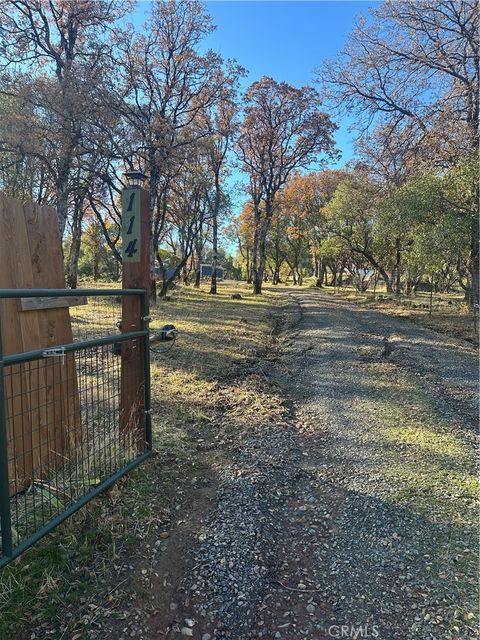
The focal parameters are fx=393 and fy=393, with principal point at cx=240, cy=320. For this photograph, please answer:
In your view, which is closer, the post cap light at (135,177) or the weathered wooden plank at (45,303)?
the weathered wooden plank at (45,303)

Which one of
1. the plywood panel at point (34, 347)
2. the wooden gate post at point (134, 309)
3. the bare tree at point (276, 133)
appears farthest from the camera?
the bare tree at point (276, 133)

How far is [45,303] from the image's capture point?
9.13 ft

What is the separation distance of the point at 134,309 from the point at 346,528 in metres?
2.14

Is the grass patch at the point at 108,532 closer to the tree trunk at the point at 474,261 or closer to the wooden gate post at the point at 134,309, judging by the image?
the wooden gate post at the point at 134,309

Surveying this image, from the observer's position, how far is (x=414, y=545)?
88.4 inches

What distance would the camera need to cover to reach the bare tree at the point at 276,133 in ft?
66.8

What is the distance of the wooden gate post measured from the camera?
3131mm

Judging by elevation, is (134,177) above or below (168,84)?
below

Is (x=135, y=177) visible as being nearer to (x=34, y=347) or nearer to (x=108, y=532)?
(x=34, y=347)

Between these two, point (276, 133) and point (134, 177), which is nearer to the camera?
point (134, 177)

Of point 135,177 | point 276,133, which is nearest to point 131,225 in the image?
point 135,177

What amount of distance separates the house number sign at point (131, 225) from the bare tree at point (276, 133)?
19.3m

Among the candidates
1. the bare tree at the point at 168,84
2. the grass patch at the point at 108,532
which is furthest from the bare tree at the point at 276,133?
the grass patch at the point at 108,532

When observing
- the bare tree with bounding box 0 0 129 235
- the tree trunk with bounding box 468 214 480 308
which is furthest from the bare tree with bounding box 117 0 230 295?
the tree trunk with bounding box 468 214 480 308
